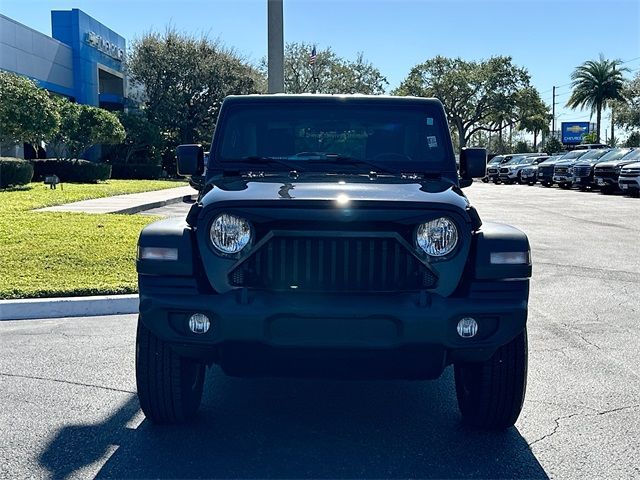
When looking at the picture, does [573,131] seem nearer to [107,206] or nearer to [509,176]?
[509,176]

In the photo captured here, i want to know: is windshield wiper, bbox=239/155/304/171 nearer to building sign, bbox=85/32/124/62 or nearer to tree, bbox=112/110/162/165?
tree, bbox=112/110/162/165

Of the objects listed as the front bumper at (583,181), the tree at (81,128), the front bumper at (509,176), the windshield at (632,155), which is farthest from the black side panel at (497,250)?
the front bumper at (509,176)

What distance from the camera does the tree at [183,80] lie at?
3856 cm

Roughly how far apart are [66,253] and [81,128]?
2095cm

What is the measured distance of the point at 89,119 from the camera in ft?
93.0

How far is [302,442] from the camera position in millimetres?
3689

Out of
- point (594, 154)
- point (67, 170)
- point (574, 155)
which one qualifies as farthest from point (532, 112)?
point (67, 170)

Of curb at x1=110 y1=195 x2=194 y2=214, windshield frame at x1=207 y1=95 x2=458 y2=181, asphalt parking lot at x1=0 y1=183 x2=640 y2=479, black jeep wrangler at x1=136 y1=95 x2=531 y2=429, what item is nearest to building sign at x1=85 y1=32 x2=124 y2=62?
curb at x1=110 y1=195 x2=194 y2=214

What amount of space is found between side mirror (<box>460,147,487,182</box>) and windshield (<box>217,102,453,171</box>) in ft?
0.91

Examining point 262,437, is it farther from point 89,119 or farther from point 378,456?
point 89,119

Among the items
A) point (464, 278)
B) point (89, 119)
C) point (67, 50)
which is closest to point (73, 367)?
point (464, 278)

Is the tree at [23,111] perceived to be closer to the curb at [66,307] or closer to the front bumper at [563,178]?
the curb at [66,307]

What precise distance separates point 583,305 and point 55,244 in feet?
21.3

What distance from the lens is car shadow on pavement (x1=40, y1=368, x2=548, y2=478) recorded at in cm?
336
